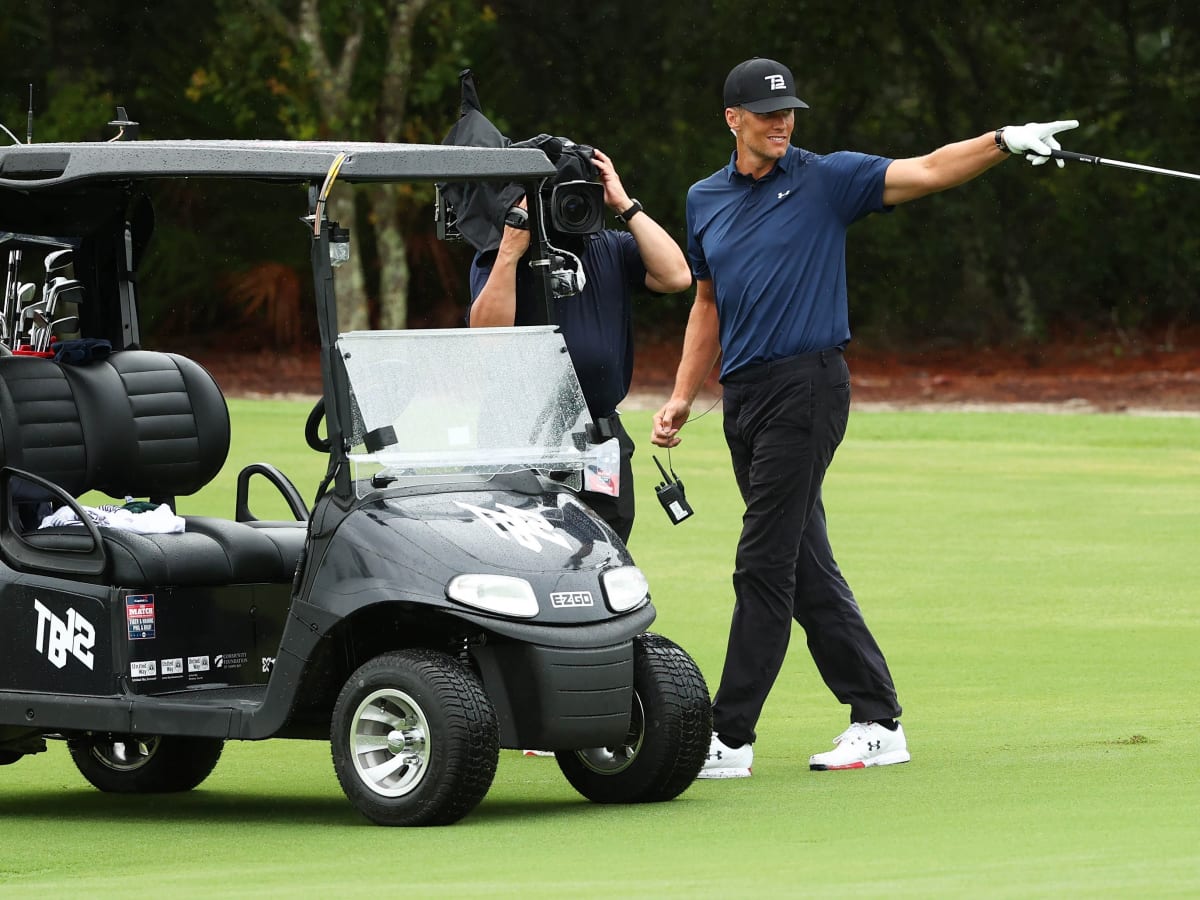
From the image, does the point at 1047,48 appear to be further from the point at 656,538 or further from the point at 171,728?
the point at 171,728

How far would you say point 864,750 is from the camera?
23.5ft

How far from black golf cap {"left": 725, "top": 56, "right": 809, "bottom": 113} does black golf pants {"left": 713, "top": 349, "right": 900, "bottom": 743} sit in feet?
2.34

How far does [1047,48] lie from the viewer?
3497cm

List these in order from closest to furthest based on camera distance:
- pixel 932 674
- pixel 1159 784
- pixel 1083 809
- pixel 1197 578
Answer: pixel 1083 809
pixel 1159 784
pixel 932 674
pixel 1197 578

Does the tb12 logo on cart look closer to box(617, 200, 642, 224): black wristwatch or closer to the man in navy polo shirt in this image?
the man in navy polo shirt

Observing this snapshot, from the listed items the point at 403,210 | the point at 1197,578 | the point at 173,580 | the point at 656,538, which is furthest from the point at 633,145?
the point at 173,580

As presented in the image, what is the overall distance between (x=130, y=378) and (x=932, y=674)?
3.41 metres

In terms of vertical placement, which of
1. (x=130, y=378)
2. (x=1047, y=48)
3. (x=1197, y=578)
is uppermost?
(x=1047, y=48)

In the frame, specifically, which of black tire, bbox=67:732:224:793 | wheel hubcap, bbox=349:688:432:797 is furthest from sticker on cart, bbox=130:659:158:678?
wheel hubcap, bbox=349:688:432:797

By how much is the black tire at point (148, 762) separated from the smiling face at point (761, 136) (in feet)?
7.46

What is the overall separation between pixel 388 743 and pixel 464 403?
101 cm

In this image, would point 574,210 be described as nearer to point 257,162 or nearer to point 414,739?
point 257,162

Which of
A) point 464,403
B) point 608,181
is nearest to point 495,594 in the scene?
point 464,403

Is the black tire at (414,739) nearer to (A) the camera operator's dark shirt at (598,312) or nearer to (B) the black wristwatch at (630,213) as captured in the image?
(A) the camera operator's dark shirt at (598,312)
